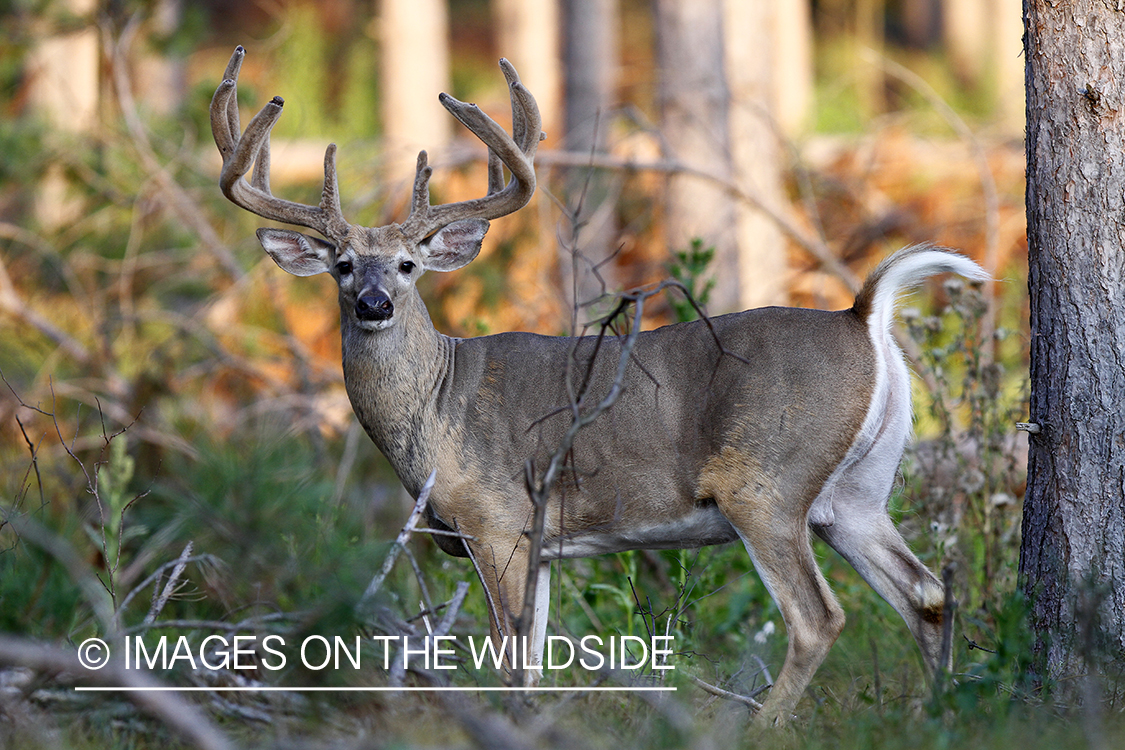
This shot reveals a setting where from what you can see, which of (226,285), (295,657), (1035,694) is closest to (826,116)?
(226,285)

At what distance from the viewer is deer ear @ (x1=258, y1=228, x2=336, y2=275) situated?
4.19 meters

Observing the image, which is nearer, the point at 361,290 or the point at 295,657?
the point at 295,657

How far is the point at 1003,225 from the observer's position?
9.34m

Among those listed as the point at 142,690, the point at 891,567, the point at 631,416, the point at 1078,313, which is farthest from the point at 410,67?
the point at 142,690

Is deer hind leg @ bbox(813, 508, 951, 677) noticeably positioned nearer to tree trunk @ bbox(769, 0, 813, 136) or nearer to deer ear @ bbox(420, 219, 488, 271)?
deer ear @ bbox(420, 219, 488, 271)

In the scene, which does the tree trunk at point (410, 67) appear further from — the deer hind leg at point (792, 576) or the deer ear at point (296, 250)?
the deer hind leg at point (792, 576)

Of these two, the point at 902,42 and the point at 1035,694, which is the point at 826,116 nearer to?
the point at 902,42

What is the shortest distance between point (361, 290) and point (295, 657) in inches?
60.0

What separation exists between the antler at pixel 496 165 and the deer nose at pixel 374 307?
1.37ft

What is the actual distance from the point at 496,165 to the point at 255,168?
95 cm

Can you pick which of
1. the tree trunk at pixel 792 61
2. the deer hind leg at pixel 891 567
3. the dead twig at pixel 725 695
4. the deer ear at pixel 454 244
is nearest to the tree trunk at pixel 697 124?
the deer ear at pixel 454 244

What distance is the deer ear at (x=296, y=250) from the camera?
13.8 feet

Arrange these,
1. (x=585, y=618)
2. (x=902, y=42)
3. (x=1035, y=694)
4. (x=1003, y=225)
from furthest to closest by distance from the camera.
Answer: (x=902, y=42) < (x=1003, y=225) < (x=585, y=618) < (x=1035, y=694)

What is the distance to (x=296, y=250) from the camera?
4266mm
